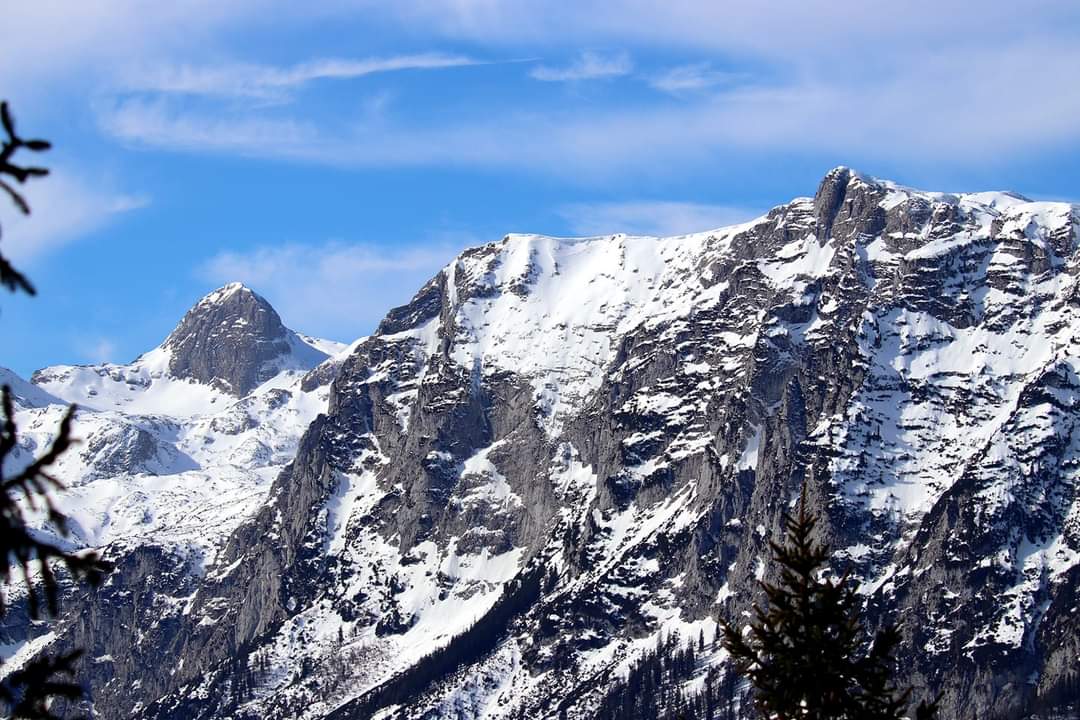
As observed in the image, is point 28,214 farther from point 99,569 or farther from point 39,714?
point 39,714

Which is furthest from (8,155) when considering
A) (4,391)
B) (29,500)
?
(29,500)

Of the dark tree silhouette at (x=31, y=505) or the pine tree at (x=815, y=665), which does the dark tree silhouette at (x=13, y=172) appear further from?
the pine tree at (x=815, y=665)

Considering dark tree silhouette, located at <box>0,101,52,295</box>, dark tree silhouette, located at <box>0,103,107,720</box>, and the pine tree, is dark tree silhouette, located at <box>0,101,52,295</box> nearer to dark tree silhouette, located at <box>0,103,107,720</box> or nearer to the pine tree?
dark tree silhouette, located at <box>0,103,107,720</box>

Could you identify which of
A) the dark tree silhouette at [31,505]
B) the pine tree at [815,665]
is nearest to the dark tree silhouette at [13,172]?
the dark tree silhouette at [31,505]

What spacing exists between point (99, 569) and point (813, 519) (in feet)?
56.5

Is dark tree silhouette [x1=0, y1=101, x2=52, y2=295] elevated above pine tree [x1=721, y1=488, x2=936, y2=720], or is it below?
above

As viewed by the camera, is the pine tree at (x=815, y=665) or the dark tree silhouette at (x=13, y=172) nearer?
the dark tree silhouette at (x=13, y=172)

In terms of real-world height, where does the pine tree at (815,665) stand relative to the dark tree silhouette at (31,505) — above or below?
below

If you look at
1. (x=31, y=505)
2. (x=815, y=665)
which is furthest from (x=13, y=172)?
(x=815, y=665)

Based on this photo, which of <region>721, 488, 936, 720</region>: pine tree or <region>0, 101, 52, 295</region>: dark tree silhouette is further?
<region>721, 488, 936, 720</region>: pine tree

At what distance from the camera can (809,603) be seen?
33.4 meters

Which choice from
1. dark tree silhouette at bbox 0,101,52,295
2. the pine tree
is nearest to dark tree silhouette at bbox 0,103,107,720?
dark tree silhouette at bbox 0,101,52,295

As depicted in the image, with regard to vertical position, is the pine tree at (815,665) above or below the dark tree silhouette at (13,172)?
below

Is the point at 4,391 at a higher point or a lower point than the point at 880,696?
higher
